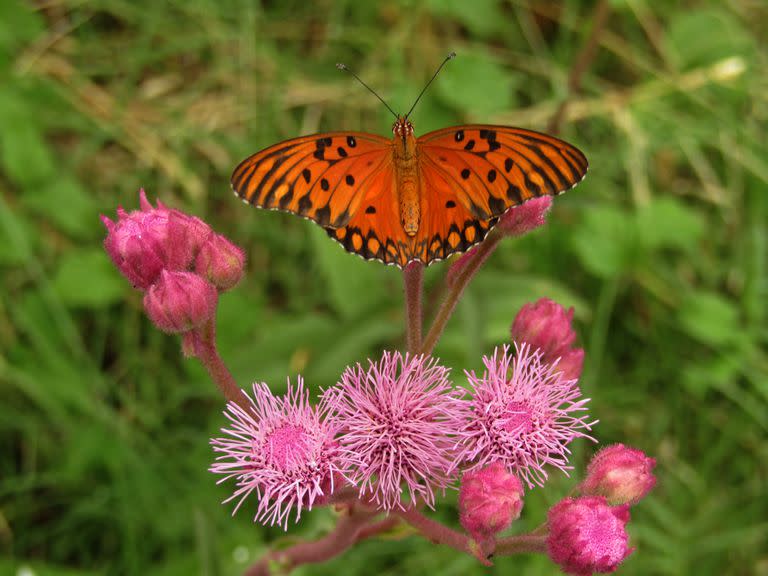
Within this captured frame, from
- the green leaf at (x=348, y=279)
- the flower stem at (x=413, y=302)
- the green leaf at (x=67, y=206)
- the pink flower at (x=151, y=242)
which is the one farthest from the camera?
the green leaf at (x=67, y=206)

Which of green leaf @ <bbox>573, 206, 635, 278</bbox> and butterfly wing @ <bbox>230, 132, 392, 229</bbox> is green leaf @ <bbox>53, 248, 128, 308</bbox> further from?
green leaf @ <bbox>573, 206, 635, 278</bbox>

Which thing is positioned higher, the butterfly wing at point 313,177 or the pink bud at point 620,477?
the butterfly wing at point 313,177

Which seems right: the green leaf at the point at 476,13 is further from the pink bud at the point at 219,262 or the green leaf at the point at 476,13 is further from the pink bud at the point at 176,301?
the pink bud at the point at 176,301

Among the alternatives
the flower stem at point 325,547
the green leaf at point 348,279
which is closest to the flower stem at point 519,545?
the flower stem at point 325,547

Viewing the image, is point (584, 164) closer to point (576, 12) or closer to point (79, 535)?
point (79, 535)

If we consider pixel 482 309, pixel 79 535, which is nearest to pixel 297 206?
pixel 482 309

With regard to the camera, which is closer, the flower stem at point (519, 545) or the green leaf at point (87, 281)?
the flower stem at point (519, 545)
